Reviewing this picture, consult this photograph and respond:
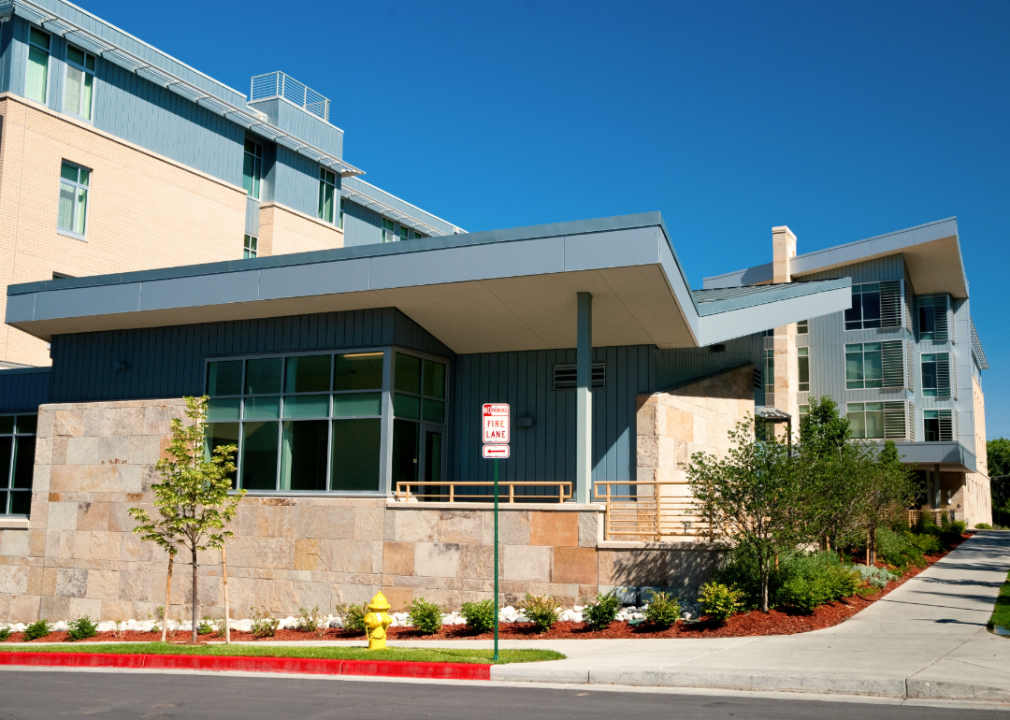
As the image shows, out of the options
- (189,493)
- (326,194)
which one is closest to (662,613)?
(189,493)

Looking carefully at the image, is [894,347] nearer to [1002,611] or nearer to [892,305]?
[892,305]

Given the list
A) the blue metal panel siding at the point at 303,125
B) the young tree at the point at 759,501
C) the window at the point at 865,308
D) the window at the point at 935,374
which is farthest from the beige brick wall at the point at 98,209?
the window at the point at 935,374

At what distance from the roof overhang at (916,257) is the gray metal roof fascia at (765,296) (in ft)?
71.8

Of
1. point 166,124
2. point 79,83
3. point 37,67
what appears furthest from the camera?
point 166,124

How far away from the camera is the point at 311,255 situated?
18.7m

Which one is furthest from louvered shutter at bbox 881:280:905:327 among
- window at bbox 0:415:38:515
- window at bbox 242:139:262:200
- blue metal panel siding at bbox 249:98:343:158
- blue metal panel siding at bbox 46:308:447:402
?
window at bbox 0:415:38:515

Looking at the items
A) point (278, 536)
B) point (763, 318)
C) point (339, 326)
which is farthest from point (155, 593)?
point (763, 318)

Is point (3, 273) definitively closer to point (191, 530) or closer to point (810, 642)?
point (191, 530)

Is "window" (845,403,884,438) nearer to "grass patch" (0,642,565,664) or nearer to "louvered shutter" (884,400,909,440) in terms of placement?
"louvered shutter" (884,400,909,440)

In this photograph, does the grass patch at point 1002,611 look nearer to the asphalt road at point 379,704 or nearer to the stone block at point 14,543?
the asphalt road at point 379,704

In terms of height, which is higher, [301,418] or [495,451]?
[301,418]

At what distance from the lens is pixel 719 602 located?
14.7 meters

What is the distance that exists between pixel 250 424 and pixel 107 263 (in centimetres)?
1676

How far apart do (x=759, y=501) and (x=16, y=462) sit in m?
19.8
